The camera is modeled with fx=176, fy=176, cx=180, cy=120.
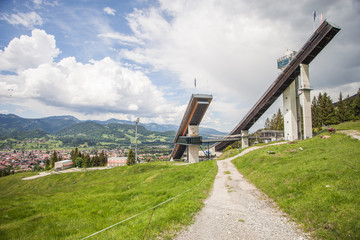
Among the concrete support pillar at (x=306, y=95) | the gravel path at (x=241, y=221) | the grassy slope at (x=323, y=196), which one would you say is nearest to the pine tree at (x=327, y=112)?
the concrete support pillar at (x=306, y=95)

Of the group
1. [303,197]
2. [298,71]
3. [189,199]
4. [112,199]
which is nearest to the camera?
[303,197]

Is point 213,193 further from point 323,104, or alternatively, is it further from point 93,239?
point 323,104

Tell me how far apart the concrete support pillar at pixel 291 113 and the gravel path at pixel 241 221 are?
3486 cm

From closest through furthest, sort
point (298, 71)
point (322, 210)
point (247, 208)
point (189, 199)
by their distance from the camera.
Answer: point (322, 210), point (247, 208), point (189, 199), point (298, 71)

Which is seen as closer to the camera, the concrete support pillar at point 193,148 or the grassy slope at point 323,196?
the grassy slope at point 323,196

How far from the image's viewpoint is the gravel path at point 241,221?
714 cm

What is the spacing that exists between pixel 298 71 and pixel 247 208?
38324mm

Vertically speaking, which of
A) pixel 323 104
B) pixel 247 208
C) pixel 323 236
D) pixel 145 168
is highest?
pixel 323 104

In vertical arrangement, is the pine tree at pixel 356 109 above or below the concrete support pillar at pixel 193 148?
above

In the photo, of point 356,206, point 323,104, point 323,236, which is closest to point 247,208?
point 323,236

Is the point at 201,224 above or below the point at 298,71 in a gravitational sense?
below

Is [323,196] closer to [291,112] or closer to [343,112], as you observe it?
[291,112]

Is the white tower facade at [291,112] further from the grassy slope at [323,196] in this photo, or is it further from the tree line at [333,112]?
the grassy slope at [323,196]

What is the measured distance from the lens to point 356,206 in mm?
7273
